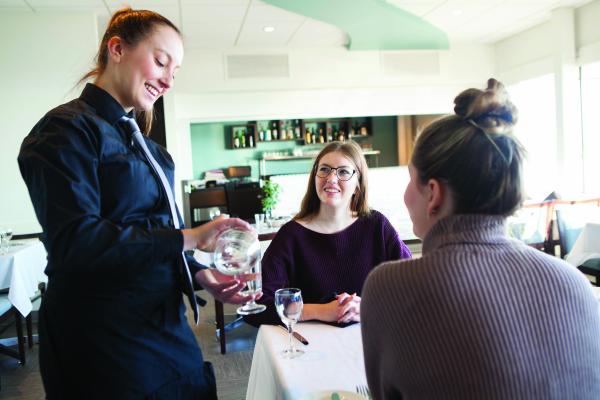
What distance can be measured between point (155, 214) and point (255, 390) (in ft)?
2.20

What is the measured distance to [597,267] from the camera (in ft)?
12.4

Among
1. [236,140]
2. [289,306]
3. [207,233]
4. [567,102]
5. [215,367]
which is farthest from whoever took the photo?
[236,140]

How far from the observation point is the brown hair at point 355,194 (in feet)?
6.71

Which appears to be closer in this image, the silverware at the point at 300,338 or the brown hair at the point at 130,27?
the brown hair at the point at 130,27

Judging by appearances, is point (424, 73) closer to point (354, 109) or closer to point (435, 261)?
point (354, 109)

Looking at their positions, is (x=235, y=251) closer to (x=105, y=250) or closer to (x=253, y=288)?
(x=253, y=288)

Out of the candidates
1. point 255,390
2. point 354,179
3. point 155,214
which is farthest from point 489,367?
point 354,179

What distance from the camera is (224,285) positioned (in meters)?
1.14

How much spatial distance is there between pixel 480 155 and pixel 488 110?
3.6 inches

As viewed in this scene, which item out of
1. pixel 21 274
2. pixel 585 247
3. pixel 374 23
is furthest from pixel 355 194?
pixel 374 23

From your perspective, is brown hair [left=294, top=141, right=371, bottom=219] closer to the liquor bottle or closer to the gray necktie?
the gray necktie

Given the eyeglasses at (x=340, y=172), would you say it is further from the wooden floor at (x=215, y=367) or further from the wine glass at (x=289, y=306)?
the wooden floor at (x=215, y=367)

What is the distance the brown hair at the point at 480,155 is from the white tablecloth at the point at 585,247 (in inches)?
136

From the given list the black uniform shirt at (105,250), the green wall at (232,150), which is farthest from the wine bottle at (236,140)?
the black uniform shirt at (105,250)
